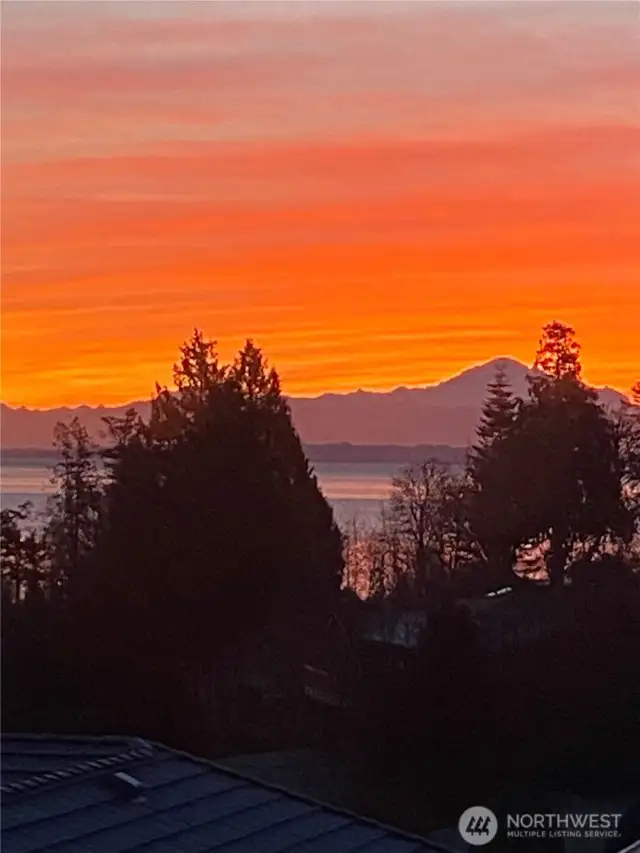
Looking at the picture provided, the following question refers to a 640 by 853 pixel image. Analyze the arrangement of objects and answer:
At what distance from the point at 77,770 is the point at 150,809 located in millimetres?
116

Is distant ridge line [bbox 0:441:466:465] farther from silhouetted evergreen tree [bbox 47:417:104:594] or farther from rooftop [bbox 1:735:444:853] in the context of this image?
rooftop [bbox 1:735:444:853]

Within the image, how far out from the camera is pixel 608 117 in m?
1.95

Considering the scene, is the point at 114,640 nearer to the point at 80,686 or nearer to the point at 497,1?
the point at 80,686

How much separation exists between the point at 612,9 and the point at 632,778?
4.32 ft

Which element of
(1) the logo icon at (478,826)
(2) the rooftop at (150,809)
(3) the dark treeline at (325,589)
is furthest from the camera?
(3) the dark treeline at (325,589)

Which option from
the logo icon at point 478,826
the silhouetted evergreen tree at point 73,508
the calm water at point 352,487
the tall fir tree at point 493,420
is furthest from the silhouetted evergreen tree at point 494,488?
the silhouetted evergreen tree at point 73,508

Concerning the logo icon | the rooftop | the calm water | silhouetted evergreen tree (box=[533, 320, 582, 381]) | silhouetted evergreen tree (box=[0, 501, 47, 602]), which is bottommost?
the logo icon

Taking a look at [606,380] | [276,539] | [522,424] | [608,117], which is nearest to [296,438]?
[276,539]

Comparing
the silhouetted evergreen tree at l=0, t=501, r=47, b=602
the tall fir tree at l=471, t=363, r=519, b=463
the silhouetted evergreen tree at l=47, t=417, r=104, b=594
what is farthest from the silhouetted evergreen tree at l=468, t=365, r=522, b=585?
the silhouetted evergreen tree at l=0, t=501, r=47, b=602

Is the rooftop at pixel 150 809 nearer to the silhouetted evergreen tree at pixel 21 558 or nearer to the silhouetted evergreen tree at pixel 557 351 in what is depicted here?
the silhouetted evergreen tree at pixel 21 558

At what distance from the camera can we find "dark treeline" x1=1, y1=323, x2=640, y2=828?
2.19 meters

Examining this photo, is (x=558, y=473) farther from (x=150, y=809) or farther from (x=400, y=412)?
(x=150, y=809)

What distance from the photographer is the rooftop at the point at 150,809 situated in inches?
50.7

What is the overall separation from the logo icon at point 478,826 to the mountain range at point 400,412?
66cm
